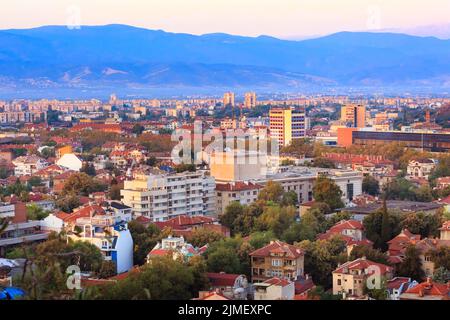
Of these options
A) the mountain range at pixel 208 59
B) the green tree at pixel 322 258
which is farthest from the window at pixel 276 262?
the mountain range at pixel 208 59

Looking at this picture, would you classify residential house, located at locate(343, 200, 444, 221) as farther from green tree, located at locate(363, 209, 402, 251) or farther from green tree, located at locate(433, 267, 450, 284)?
green tree, located at locate(433, 267, 450, 284)

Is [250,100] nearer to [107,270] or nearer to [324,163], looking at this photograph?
[324,163]

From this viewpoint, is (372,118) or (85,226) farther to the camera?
(372,118)

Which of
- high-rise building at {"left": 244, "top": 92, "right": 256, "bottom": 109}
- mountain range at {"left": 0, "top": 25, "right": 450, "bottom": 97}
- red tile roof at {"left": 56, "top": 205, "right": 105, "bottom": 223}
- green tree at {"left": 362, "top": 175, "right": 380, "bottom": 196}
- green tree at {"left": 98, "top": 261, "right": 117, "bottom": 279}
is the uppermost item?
mountain range at {"left": 0, "top": 25, "right": 450, "bottom": 97}

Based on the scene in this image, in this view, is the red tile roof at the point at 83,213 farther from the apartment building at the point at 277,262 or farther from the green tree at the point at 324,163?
the green tree at the point at 324,163

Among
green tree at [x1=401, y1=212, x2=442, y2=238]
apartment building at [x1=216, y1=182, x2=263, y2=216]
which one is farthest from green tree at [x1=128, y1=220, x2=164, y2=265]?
apartment building at [x1=216, y1=182, x2=263, y2=216]

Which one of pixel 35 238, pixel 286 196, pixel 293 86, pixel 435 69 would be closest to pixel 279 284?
pixel 35 238
